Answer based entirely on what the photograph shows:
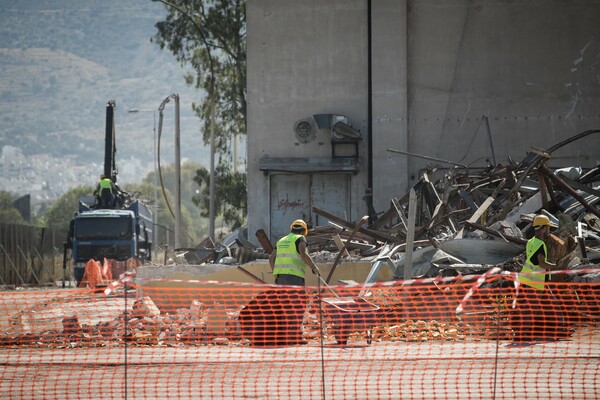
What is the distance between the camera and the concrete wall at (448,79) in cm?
3394

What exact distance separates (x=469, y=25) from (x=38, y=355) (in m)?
22.3

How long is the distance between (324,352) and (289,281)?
53.8 inches

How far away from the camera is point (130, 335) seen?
55.4 feet

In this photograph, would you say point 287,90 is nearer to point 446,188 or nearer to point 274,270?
point 446,188

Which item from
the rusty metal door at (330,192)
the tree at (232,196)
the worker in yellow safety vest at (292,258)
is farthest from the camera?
the tree at (232,196)

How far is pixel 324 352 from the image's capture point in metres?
14.7

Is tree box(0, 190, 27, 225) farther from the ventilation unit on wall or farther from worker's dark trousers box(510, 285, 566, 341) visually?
worker's dark trousers box(510, 285, 566, 341)

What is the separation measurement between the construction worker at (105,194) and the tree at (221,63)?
1549 cm

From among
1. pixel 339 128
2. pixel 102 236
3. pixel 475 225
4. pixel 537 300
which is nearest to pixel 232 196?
pixel 102 236

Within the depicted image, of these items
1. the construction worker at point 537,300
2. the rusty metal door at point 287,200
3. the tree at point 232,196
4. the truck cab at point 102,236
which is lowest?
the construction worker at point 537,300

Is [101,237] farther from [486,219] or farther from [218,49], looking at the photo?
[218,49]

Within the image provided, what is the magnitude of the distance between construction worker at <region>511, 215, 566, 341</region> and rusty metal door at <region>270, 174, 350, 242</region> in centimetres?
1852

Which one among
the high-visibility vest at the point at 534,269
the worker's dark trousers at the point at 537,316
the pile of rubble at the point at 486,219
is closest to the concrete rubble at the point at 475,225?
the pile of rubble at the point at 486,219

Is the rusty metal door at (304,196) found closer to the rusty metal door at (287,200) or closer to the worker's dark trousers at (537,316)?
the rusty metal door at (287,200)
